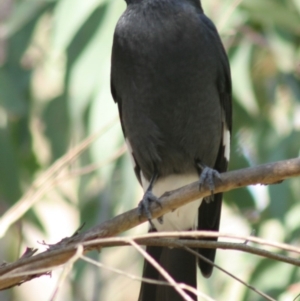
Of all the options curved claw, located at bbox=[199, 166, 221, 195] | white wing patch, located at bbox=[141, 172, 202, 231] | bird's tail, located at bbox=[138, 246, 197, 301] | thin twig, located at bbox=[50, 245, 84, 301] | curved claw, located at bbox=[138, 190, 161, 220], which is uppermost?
thin twig, located at bbox=[50, 245, 84, 301]

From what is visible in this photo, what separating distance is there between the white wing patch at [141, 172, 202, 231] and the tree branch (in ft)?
1.52

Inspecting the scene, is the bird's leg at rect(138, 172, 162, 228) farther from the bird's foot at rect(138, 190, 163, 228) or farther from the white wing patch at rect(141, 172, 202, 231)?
the white wing patch at rect(141, 172, 202, 231)

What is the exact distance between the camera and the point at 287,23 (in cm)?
264

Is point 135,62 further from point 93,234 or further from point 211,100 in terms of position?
point 93,234

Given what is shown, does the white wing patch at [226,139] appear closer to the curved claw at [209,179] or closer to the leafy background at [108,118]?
the leafy background at [108,118]

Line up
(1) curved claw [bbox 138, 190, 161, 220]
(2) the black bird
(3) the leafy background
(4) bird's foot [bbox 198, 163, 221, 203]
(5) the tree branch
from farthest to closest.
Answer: (3) the leafy background → (2) the black bird → (1) curved claw [bbox 138, 190, 161, 220] → (4) bird's foot [bbox 198, 163, 221, 203] → (5) the tree branch

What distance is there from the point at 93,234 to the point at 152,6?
933mm

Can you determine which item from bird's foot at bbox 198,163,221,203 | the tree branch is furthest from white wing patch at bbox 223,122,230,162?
the tree branch

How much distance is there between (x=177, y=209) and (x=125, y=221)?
68cm

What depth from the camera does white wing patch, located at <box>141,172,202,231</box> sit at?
7.47 ft

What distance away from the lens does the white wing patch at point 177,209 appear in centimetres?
228

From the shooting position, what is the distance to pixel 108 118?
2.45 meters

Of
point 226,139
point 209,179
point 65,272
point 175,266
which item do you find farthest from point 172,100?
point 65,272

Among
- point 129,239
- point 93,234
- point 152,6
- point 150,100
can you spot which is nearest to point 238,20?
point 152,6
